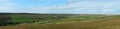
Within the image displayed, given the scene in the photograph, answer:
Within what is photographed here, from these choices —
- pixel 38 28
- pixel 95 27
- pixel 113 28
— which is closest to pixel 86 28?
pixel 95 27

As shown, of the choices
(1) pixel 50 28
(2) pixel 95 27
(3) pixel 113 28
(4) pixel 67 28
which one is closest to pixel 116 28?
(3) pixel 113 28

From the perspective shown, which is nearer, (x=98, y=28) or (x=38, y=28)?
(x=98, y=28)

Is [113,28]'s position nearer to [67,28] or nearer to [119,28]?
[119,28]

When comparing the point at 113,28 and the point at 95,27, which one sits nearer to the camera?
the point at 113,28

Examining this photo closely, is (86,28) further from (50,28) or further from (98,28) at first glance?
(50,28)

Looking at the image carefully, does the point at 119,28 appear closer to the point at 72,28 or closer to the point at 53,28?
the point at 72,28

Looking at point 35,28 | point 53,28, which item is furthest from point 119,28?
point 35,28

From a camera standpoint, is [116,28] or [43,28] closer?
[116,28]
